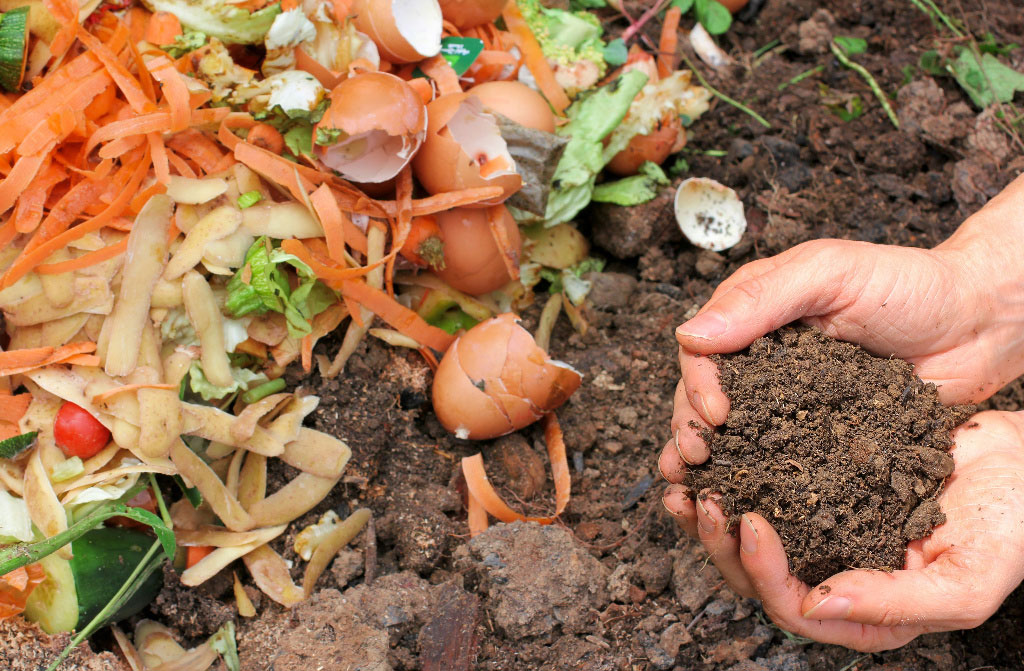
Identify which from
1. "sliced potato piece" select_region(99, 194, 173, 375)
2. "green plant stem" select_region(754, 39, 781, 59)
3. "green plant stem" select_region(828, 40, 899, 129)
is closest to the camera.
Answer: "sliced potato piece" select_region(99, 194, 173, 375)

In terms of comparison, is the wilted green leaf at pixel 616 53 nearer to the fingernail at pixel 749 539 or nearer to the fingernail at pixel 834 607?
the fingernail at pixel 749 539

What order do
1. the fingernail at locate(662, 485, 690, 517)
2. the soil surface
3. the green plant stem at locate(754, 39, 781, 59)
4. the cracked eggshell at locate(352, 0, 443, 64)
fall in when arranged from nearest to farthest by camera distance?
the fingernail at locate(662, 485, 690, 517)
the soil surface
the cracked eggshell at locate(352, 0, 443, 64)
the green plant stem at locate(754, 39, 781, 59)

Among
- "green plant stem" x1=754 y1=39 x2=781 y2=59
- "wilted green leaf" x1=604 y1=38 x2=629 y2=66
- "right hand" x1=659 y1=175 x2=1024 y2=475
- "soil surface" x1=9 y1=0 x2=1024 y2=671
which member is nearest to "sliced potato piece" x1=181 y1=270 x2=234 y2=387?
"soil surface" x1=9 y1=0 x2=1024 y2=671

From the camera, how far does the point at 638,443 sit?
2.26 metres

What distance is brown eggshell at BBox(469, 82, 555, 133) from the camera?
2.31m

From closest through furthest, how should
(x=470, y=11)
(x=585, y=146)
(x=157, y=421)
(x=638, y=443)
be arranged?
(x=157, y=421)
(x=638, y=443)
(x=470, y=11)
(x=585, y=146)

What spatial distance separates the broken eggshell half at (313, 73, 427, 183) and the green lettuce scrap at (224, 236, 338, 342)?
0.29 m

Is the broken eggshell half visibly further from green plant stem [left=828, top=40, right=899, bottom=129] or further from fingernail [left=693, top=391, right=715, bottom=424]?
green plant stem [left=828, top=40, right=899, bottom=129]

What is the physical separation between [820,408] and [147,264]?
62.7 inches

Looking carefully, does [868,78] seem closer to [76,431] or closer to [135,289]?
[135,289]

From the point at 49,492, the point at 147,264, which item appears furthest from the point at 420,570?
the point at 147,264

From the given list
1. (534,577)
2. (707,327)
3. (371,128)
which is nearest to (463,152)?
(371,128)

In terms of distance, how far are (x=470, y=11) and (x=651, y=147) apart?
71 cm

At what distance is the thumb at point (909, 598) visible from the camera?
1.57 metres
